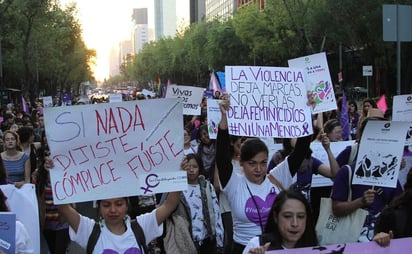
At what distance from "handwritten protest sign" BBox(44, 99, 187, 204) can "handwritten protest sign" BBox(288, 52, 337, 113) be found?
3.32 m

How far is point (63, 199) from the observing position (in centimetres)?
376

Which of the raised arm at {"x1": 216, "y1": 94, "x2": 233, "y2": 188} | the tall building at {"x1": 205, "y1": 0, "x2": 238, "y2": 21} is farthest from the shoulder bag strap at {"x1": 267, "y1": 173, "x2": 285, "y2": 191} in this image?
the tall building at {"x1": 205, "y1": 0, "x2": 238, "y2": 21}

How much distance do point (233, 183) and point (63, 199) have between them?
129cm

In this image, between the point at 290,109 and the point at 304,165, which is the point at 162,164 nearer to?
the point at 290,109

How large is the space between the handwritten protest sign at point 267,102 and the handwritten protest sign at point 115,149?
1.24 m

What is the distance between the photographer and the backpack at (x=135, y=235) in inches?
142

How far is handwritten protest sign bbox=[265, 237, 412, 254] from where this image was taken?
307 cm

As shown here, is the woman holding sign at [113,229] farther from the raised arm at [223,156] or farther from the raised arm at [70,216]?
the raised arm at [223,156]

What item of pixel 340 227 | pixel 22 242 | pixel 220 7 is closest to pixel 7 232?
pixel 22 242

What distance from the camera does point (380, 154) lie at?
4.20 meters

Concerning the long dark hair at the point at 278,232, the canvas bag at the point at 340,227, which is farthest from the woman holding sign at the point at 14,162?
the long dark hair at the point at 278,232

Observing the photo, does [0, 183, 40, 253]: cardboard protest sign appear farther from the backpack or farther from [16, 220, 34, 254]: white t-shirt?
the backpack

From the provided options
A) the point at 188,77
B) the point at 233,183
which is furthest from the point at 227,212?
the point at 188,77

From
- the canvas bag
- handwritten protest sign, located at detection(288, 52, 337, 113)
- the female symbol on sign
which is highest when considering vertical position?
handwritten protest sign, located at detection(288, 52, 337, 113)
